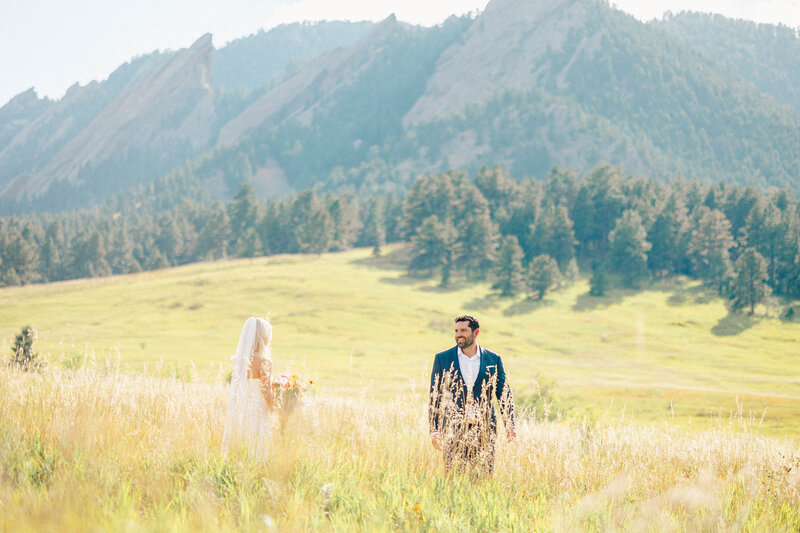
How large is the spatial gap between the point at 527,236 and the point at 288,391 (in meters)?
93.6

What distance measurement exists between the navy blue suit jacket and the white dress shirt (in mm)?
39

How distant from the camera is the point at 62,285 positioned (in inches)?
3263

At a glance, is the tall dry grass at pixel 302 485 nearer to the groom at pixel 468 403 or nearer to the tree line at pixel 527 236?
the groom at pixel 468 403

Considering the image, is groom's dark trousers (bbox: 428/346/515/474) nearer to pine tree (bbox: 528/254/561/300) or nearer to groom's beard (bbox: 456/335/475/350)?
groom's beard (bbox: 456/335/475/350)

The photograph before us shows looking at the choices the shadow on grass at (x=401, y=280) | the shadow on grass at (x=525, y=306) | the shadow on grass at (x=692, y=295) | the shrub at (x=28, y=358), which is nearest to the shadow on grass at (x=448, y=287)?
the shadow on grass at (x=401, y=280)

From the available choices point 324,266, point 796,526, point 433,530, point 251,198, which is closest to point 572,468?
point 796,526

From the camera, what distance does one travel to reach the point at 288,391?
8.35 metres

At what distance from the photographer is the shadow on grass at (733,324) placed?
231 ft

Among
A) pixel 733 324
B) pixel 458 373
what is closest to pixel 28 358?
pixel 458 373

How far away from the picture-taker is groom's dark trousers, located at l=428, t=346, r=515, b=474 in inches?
268

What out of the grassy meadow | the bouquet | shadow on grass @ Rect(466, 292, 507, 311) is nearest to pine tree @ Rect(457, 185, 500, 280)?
shadow on grass @ Rect(466, 292, 507, 311)

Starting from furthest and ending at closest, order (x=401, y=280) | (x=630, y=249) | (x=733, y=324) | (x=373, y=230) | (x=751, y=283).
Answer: (x=373, y=230) < (x=630, y=249) < (x=401, y=280) < (x=751, y=283) < (x=733, y=324)

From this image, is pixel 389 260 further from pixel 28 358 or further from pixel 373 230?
pixel 28 358

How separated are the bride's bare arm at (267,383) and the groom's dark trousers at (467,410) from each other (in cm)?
208
